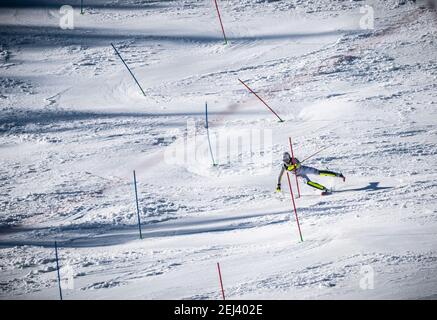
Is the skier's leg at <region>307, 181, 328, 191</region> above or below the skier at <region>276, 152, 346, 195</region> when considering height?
below

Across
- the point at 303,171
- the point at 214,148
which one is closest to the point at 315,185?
the point at 303,171

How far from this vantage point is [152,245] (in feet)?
34.3

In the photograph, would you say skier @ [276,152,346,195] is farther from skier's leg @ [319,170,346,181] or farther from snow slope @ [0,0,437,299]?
snow slope @ [0,0,437,299]

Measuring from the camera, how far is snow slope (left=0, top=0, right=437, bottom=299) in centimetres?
946

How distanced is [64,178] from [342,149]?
6.19 meters

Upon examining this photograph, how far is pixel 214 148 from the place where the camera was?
13.2 meters

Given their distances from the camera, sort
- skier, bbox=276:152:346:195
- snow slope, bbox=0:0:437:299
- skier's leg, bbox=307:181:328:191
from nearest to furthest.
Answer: snow slope, bbox=0:0:437:299, skier, bbox=276:152:346:195, skier's leg, bbox=307:181:328:191

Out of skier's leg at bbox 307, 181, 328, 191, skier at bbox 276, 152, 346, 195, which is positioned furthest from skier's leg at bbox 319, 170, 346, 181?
skier's leg at bbox 307, 181, 328, 191

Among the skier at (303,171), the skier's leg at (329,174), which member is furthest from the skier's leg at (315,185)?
the skier's leg at (329,174)

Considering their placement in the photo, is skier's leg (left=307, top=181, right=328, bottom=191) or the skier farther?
skier's leg (left=307, top=181, right=328, bottom=191)

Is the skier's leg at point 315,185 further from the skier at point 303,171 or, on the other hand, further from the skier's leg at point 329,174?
the skier's leg at point 329,174

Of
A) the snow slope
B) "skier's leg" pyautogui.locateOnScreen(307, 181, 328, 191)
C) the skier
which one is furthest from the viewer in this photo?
"skier's leg" pyautogui.locateOnScreen(307, 181, 328, 191)

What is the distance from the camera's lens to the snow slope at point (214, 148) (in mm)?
9461
